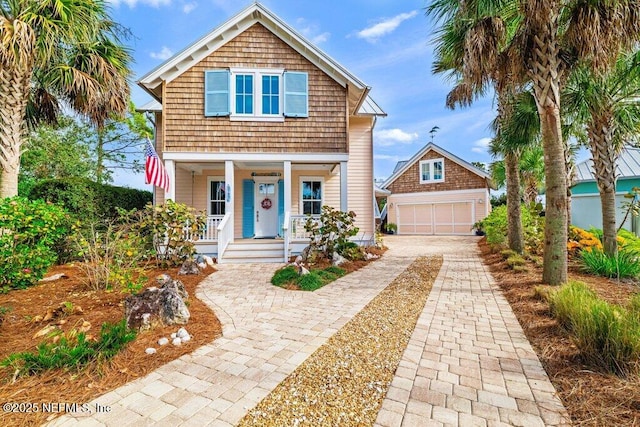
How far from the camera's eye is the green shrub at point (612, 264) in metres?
5.75

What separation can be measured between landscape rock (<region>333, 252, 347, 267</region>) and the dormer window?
4.47 m

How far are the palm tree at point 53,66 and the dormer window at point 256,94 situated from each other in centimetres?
226

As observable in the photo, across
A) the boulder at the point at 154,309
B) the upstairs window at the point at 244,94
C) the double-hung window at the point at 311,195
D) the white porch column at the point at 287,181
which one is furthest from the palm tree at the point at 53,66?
the double-hung window at the point at 311,195

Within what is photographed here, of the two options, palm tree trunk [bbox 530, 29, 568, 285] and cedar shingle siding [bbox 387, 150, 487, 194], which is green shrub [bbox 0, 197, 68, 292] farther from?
cedar shingle siding [bbox 387, 150, 487, 194]

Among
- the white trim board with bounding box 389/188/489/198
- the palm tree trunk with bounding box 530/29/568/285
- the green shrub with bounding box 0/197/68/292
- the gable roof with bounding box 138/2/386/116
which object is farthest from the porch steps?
the white trim board with bounding box 389/188/489/198

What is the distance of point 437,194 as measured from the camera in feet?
62.3

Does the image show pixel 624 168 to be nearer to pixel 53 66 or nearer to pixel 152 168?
pixel 152 168

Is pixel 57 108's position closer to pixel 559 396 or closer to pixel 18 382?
pixel 18 382

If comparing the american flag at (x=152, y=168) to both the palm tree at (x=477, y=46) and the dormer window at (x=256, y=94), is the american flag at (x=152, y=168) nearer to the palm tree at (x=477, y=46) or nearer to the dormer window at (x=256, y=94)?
the dormer window at (x=256, y=94)

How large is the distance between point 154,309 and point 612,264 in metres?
8.35

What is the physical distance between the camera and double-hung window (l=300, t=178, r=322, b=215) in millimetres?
10922

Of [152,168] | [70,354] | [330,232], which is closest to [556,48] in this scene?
[330,232]

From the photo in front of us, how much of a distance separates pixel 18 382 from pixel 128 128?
20.9 meters

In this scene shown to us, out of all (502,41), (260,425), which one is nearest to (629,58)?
(502,41)
